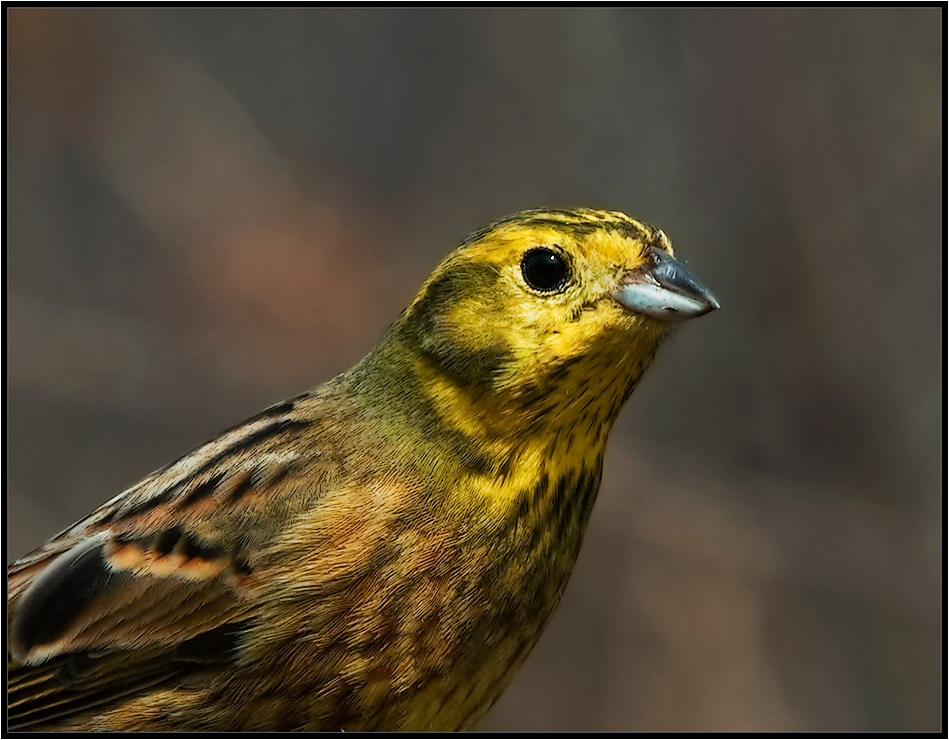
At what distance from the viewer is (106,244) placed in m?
7.52

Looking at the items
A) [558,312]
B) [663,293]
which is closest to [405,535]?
[558,312]

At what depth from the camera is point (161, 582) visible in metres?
2.65

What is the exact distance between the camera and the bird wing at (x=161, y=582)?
2.56 m

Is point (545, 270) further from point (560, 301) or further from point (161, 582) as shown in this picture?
point (161, 582)

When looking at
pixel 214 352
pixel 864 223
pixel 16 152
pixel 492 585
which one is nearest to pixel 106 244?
pixel 16 152

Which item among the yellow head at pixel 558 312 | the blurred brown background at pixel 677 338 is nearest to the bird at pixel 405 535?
the yellow head at pixel 558 312

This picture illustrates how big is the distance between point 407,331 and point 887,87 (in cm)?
428

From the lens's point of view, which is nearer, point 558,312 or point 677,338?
point 558,312

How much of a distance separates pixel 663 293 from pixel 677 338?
9.38ft

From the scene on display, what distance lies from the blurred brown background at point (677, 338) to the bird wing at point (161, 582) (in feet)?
10.4

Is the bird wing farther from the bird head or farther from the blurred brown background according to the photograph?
the blurred brown background

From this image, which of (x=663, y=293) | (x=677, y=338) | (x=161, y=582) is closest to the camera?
(x=663, y=293)

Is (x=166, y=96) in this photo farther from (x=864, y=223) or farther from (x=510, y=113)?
(x=864, y=223)

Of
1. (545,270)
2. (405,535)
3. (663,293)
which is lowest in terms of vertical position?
(405,535)
